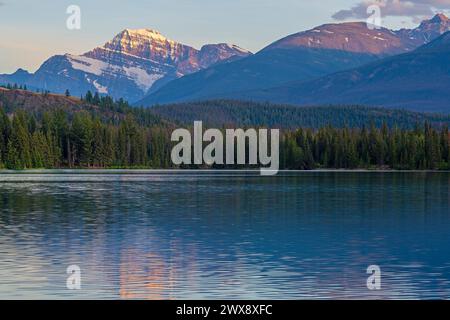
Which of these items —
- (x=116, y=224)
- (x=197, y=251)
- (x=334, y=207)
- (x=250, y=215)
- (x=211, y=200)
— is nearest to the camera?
(x=197, y=251)

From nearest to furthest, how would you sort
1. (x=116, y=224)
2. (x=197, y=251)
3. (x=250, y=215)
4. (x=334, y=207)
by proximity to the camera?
(x=197, y=251), (x=116, y=224), (x=250, y=215), (x=334, y=207)

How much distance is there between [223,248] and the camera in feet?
205

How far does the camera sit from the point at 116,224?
7969cm

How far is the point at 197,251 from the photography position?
200 feet

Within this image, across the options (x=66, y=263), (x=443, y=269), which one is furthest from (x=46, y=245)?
(x=443, y=269)

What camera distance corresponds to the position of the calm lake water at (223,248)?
46531 millimetres

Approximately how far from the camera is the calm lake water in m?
46.5
